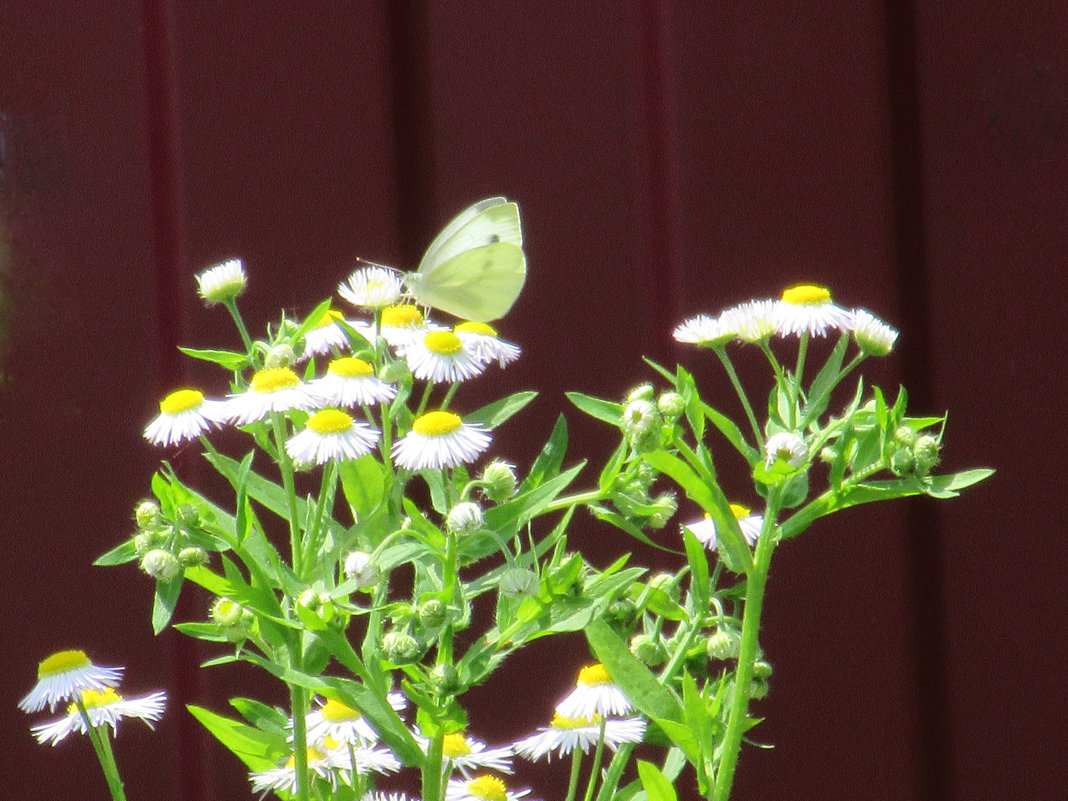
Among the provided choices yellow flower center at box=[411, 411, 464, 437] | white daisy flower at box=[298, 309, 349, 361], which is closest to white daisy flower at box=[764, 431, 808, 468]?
yellow flower center at box=[411, 411, 464, 437]

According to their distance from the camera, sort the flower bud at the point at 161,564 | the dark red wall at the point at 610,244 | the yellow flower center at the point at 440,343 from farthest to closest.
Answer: the dark red wall at the point at 610,244 → the yellow flower center at the point at 440,343 → the flower bud at the point at 161,564

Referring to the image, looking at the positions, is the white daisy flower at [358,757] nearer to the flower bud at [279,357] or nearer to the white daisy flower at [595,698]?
the white daisy flower at [595,698]

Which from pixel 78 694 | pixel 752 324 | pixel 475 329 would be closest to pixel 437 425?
pixel 475 329

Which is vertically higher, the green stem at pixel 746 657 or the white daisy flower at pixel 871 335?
the white daisy flower at pixel 871 335

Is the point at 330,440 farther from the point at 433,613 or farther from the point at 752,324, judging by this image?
the point at 752,324

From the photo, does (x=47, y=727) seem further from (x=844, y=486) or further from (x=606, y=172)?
(x=606, y=172)

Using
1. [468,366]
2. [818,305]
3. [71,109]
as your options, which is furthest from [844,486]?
[71,109]

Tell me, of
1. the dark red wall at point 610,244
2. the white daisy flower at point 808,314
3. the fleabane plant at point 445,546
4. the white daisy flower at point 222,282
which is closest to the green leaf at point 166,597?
the fleabane plant at point 445,546
